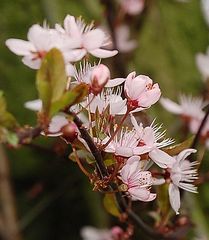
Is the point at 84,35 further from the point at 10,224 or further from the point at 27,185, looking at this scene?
the point at 27,185

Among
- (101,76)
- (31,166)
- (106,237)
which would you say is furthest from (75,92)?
(31,166)

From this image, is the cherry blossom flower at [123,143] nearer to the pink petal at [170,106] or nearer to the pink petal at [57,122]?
the pink petal at [57,122]

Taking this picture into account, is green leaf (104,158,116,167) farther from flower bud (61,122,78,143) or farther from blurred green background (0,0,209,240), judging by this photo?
blurred green background (0,0,209,240)

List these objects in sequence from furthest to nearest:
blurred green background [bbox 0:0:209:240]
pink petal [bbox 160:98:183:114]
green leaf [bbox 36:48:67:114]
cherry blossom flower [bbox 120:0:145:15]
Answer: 1. blurred green background [bbox 0:0:209:240]
2. cherry blossom flower [bbox 120:0:145:15]
3. pink petal [bbox 160:98:183:114]
4. green leaf [bbox 36:48:67:114]

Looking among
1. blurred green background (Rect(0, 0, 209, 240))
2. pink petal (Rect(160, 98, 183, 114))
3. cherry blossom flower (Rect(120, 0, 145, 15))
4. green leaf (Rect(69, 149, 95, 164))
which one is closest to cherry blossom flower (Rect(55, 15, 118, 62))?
green leaf (Rect(69, 149, 95, 164))

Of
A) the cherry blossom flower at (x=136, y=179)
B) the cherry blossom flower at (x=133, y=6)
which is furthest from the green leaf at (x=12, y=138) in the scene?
the cherry blossom flower at (x=133, y=6)

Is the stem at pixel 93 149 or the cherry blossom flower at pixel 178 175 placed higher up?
the stem at pixel 93 149

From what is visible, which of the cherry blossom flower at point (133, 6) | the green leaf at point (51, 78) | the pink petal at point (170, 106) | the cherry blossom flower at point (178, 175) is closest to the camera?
the green leaf at point (51, 78)

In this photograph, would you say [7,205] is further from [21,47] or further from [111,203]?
[21,47]
